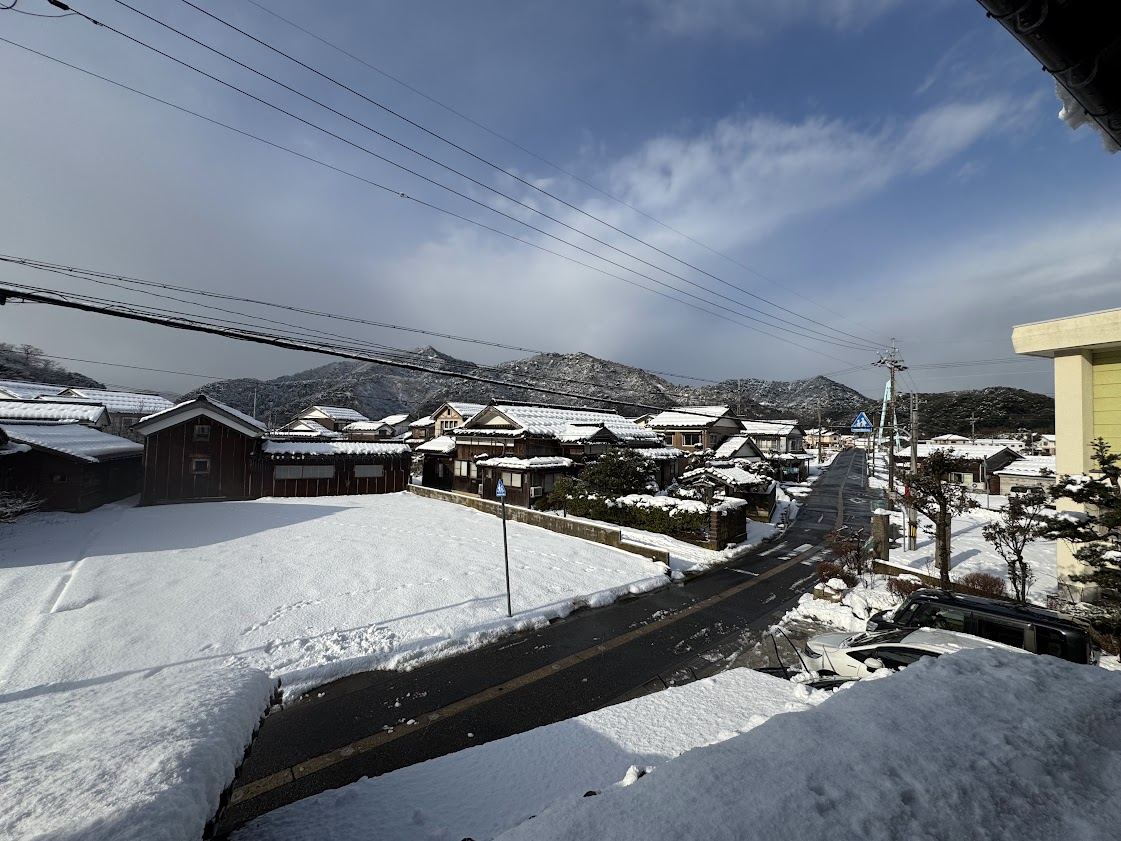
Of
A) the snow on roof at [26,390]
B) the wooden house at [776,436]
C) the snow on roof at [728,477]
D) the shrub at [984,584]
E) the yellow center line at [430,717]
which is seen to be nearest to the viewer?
the yellow center line at [430,717]

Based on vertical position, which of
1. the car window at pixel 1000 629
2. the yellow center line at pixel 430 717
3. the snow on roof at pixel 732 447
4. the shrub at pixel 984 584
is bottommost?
the yellow center line at pixel 430 717

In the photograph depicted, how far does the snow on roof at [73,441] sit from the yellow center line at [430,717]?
21.2 metres

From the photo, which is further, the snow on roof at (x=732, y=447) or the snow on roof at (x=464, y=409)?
the snow on roof at (x=464, y=409)

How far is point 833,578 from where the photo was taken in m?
13.0

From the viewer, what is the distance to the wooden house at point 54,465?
18.1 metres

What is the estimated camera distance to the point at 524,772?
493cm

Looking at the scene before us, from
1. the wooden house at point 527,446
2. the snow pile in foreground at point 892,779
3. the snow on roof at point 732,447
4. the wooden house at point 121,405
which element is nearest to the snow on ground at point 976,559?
the snow pile in foreground at point 892,779

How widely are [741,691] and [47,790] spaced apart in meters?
7.29

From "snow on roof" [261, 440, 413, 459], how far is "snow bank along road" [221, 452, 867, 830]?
21413 mm

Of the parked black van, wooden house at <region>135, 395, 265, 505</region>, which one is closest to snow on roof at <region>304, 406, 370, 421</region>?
wooden house at <region>135, 395, 265, 505</region>

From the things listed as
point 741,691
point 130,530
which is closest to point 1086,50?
point 741,691

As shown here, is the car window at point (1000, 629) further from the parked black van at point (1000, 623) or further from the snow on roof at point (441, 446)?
the snow on roof at point (441, 446)

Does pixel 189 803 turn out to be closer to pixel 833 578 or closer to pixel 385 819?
pixel 385 819

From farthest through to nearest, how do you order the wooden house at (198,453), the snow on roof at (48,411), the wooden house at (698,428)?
the wooden house at (698,428) → the snow on roof at (48,411) → the wooden house at (198,453)
